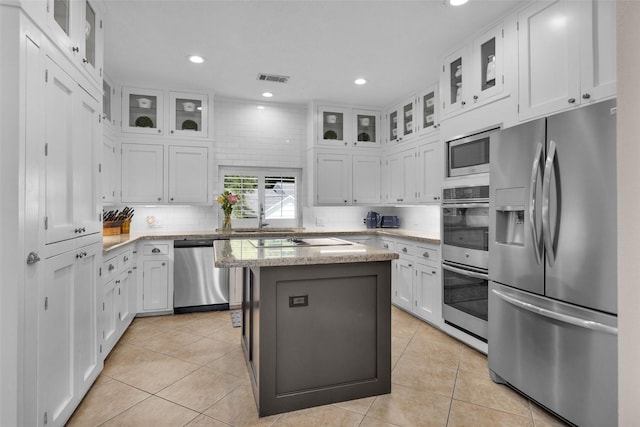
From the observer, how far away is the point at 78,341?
204cm

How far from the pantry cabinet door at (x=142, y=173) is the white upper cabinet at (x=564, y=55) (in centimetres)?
394

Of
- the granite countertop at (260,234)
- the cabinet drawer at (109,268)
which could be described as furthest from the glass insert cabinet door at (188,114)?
the cabinet drawer at (109,268)

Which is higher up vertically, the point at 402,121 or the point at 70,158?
the point at 402,121

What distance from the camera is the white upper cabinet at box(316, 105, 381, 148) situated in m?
4.95

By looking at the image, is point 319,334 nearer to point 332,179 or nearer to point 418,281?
point 418,281

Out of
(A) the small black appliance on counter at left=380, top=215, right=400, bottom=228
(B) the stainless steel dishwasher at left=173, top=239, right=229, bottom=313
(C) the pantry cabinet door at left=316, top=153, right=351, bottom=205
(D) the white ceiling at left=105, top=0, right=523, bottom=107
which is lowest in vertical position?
(B) the stainless steel dishwasher at left=173, top=239, right=229, bottom=313

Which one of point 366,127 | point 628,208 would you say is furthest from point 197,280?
point 628,208

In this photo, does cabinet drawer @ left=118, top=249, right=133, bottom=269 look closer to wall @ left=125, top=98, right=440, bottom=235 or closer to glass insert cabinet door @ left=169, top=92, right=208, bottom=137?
wall @ left=125, top=98, right=440, bottom=235

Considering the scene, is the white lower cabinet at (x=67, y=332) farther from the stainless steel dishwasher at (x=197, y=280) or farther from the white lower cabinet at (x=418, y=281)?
the white lower cabinet at (x=418, y=281)

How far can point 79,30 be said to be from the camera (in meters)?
2.08

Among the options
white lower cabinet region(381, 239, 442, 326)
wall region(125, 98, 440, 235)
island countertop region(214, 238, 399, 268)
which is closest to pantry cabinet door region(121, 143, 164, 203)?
wall region(125, 98, 440, 235)

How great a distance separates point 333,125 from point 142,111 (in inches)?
99.1

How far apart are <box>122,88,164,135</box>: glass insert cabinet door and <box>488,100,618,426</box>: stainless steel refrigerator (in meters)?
3.84

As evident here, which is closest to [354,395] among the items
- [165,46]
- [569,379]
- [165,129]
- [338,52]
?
[569,379]
